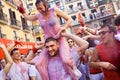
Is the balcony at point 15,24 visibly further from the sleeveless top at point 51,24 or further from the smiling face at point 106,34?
the smiling face at point 106,34

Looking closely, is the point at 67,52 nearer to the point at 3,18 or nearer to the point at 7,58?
the point at 7,58

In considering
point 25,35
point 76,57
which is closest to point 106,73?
point 76,57

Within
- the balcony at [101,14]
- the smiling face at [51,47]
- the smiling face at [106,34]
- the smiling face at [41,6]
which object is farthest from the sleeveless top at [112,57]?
the balcony at [101,14]

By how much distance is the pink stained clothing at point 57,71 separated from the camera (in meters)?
3.97

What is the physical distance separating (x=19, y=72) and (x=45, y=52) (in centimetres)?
103

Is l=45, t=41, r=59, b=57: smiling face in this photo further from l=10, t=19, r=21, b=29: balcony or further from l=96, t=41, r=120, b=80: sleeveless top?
l=10, t=19, r=21, b=29: balcony

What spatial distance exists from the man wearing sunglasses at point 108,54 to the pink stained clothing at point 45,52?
34 centimetres

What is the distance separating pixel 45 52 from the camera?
4.16 metres

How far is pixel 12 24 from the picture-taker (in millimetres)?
30281

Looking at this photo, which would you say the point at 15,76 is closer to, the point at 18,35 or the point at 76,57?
the point at 76,57

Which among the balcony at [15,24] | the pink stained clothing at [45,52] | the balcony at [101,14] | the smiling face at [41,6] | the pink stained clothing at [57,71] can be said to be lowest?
the balcony at [101,14]

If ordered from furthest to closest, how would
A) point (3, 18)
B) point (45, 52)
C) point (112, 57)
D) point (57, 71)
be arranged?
point (3, 18)
point (45, 52)
point (57, 71)
point (112, 57)

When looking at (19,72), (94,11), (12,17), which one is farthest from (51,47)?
(94,11)

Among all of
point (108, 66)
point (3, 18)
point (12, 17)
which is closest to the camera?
point (108, 66)
